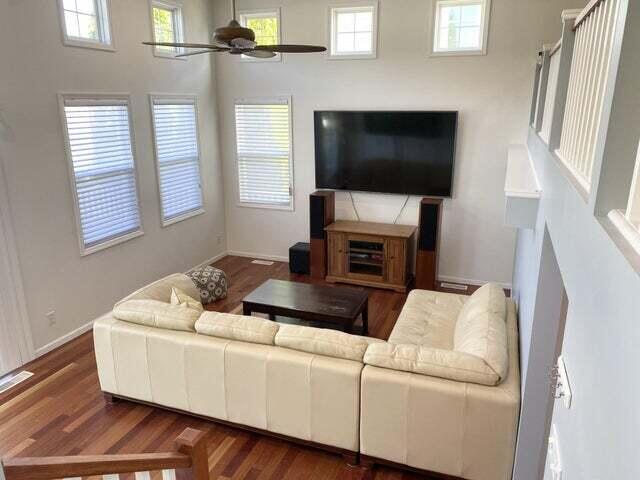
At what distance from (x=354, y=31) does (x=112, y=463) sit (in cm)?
540

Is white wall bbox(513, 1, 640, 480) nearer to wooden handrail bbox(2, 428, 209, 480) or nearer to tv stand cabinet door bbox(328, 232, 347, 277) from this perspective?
wooden handrail bbox(2, 428, 209, 480)

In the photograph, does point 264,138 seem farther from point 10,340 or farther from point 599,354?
point 599,354

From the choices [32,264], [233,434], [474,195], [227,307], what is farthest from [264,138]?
[233,434]

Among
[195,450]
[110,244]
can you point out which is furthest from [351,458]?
[110,244]

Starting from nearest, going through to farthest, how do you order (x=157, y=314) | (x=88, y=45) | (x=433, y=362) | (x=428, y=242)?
(x=433, y=362), (x=157, y=314), (x=88, y=45), (x=428, y=242)

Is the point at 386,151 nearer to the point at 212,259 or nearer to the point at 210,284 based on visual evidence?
the point at 210,284

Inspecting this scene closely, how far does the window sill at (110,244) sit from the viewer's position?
14.9 ft

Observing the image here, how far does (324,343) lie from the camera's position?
2.84 meters

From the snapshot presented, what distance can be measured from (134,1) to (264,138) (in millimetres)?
2192

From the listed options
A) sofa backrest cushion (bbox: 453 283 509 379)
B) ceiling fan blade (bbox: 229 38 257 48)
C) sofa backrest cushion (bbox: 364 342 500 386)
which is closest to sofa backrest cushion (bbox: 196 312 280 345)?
sofa backrest cushion (bbox: 364 342 500 386)

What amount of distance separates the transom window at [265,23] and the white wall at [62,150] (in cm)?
58

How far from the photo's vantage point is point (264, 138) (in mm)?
6332

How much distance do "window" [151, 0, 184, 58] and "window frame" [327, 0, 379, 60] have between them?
1.76m

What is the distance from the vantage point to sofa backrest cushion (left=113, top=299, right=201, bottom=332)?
3139 mm
